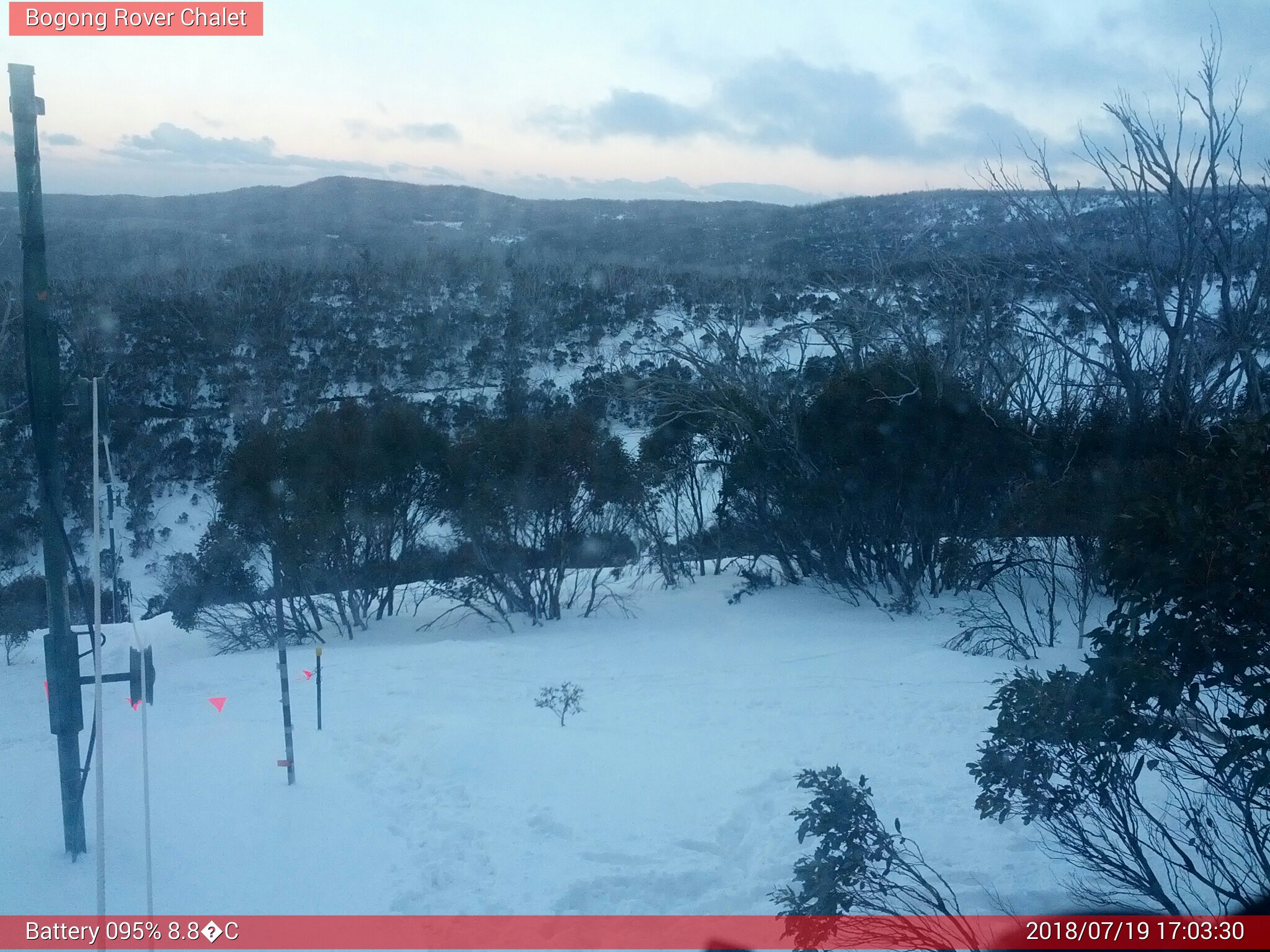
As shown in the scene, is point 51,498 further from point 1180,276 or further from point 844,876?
point 1180,276

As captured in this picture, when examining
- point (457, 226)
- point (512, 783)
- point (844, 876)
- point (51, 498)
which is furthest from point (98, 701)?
point (457, 226)

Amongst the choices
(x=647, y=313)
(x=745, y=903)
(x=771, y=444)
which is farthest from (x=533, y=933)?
(x=647, y=313)

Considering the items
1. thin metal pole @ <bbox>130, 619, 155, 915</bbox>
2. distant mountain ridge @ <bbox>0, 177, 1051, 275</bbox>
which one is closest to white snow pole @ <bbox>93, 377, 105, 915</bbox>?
thin metal pole @ <bbox>130, 619, 155, 915</bbox>

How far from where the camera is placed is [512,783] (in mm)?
6078

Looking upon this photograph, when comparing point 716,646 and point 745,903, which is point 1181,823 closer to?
point 745,903

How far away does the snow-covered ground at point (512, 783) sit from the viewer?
4.54 metres

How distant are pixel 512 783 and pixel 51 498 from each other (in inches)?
127

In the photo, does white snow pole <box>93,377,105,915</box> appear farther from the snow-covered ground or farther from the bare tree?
the bare tree

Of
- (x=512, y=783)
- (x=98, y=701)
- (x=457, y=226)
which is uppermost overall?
(x=457, y=226)

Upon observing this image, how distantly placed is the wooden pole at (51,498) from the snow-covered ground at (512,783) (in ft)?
1.46

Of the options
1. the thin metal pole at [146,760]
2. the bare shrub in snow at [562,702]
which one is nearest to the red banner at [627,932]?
the thin metal pole at [146,760]

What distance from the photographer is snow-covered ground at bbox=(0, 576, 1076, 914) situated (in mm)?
4535

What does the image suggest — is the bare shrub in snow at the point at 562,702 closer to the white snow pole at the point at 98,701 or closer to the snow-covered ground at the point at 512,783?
the snow-covered ground at the point at 512,783

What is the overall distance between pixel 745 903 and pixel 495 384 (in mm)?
25419
